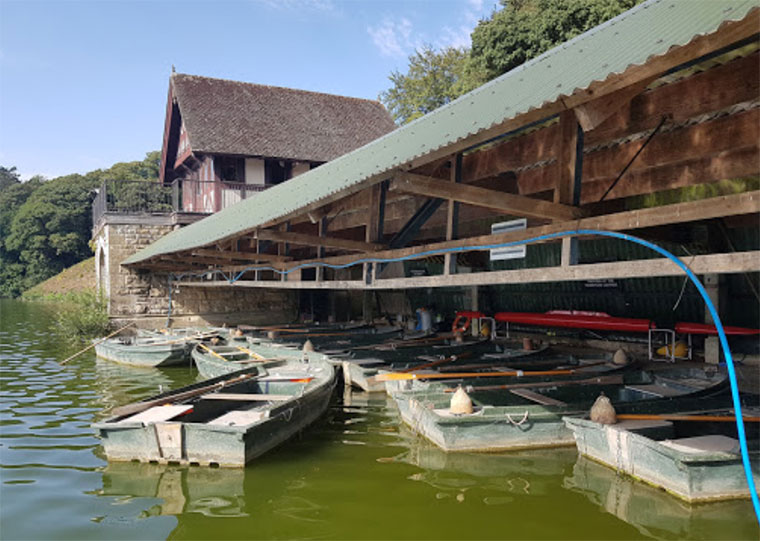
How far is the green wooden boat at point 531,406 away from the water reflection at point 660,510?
854 millimetres

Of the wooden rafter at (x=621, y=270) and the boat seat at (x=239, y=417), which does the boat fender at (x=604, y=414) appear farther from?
the boat seat at (x=239, y=417)

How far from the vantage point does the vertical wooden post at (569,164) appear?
4402 mm

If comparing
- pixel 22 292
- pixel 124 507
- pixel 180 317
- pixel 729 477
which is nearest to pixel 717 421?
pixel 729 477

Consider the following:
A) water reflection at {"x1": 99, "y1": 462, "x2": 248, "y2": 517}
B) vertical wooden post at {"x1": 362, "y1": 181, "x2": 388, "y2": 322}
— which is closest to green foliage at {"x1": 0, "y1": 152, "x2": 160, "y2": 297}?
water reflection at {"x1": 99, "y1": 462, "x2": 248, "y2": 517}

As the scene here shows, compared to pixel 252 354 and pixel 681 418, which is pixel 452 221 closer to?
pixel 681 418

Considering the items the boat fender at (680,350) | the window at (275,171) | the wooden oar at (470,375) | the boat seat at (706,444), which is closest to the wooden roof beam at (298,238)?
the wooden oar at (470,375)

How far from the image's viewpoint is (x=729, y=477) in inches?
193

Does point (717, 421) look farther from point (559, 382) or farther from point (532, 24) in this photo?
point (532, 24)

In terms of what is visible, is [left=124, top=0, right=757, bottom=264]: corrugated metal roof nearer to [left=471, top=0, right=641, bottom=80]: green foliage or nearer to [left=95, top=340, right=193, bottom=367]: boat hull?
[left=95, top=340, right=193, bottom=367]: boat hull

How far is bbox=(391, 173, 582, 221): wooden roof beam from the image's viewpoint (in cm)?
454

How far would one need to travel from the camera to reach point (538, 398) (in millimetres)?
7348

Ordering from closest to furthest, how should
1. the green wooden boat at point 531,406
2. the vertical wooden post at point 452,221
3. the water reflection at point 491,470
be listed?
the vertical wooden post at point 452,221 → the water reflection at point 491,470 → the green wooden boat at point 531,406

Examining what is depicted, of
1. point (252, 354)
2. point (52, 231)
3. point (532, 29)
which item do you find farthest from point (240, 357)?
point (52, 231)

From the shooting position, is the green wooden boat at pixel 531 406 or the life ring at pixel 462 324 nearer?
the green wooden boat at pixel 531 406
